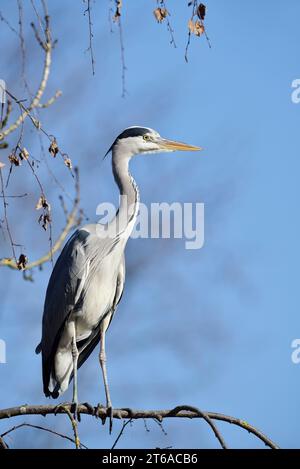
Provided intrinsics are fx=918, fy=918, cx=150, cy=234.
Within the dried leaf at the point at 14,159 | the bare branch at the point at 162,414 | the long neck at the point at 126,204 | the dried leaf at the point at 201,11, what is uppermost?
the dried leaf at the point at 201,11

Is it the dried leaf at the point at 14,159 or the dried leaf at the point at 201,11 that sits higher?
the dried leaf at the point at 201,11

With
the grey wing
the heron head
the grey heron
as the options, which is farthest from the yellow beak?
the grey wing

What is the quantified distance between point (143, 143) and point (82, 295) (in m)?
1.07

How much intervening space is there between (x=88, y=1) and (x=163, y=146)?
230 cm

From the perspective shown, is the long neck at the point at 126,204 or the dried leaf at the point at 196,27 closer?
the dried leaf at the point at 196,27

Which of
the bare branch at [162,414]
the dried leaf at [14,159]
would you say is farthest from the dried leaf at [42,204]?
the bare branch at [162,414]

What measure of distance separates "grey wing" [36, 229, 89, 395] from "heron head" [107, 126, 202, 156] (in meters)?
0.70

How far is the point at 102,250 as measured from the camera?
216 inches

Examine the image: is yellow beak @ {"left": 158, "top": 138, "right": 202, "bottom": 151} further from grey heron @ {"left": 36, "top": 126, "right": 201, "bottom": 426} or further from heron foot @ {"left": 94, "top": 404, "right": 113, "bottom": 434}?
heron foot @ {"left": 94, "top": 404, "right": 113, "bottom": 434}

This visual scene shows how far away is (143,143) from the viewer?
580 cm

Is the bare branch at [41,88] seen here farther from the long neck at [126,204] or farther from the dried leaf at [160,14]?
the long neck at [126,204]

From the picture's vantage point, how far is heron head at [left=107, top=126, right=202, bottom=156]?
18.9 feet

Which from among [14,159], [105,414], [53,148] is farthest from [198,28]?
[105,414]

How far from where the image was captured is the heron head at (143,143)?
5.75m
